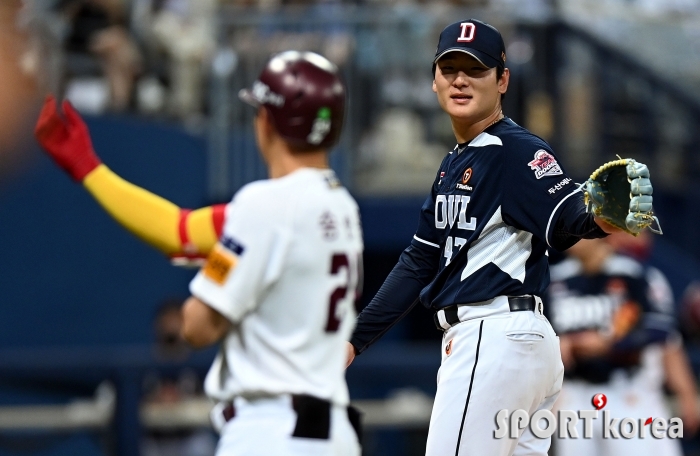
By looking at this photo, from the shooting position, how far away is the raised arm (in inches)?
147

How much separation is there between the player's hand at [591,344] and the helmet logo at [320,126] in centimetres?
434

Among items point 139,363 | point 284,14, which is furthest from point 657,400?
point 284,14

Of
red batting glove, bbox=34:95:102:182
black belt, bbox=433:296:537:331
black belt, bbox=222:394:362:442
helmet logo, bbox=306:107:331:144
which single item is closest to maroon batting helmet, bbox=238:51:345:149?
helmet logo, bbox=306:107:331:144

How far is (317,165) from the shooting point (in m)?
3.83

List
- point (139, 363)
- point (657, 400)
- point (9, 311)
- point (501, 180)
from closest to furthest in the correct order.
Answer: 1. point (501, 180)
2. point (657, 400)
3. point (139, 363)
4. point (9, 311)

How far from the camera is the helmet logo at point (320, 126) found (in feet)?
12.2

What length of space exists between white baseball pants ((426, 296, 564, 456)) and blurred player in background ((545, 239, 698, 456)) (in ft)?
10.8

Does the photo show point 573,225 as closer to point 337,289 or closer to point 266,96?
point 337,289

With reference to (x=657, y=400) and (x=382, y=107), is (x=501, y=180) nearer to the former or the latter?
(x=657, y=400)

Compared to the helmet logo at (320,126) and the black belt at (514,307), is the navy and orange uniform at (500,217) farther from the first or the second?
the helmet logo at (320,126)

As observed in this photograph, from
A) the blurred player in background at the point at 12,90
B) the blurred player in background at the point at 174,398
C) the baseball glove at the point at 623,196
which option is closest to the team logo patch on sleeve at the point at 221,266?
the baseball glove at the point at 623,196

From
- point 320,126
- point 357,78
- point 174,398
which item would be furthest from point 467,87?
point 357,78

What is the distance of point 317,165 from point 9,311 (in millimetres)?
7545

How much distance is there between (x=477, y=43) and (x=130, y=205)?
151cm
